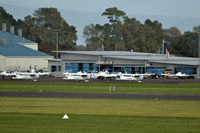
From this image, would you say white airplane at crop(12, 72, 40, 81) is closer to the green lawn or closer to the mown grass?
the green lawn

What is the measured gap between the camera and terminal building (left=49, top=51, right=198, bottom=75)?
113 meters

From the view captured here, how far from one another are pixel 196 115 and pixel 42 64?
11060 cm

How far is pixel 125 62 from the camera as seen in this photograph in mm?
115062

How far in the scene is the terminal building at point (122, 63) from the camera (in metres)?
113

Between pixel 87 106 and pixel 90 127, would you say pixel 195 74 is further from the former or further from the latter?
pixel 90 127

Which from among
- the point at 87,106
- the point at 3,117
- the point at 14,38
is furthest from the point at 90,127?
the point at 14,38

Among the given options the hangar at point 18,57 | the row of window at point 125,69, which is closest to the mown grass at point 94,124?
the row of window at point 125,69

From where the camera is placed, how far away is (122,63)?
115 meters

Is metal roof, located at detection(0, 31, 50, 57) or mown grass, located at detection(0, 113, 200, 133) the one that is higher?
metal roof, located at detection(0, 31, 50, 57)

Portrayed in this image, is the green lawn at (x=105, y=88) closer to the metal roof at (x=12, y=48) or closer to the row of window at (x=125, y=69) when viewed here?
the row of window at (x=125, y=69)

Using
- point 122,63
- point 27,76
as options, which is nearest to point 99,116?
point 27,76

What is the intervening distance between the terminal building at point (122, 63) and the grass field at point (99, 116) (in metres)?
68.8

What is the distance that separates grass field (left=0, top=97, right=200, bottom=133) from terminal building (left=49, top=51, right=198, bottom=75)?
226ft

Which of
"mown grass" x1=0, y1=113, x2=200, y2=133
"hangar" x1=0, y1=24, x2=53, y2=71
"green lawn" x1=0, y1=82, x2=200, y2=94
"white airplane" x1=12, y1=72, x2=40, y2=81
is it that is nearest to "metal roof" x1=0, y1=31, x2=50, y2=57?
"hangar" x1=0, y1=24, x2=53, y2=71
